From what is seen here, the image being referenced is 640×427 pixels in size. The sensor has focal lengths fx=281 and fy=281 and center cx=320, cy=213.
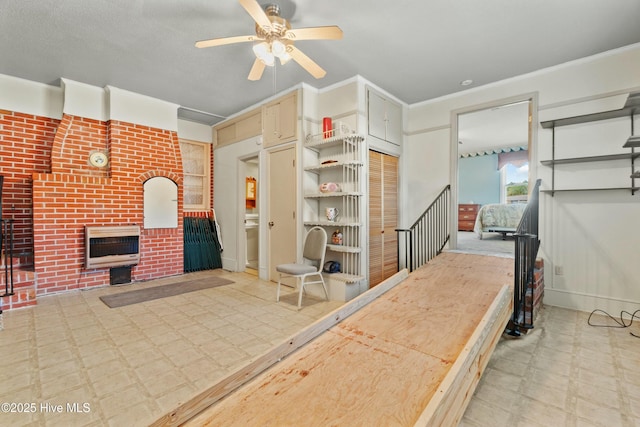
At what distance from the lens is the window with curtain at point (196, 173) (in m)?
5.42

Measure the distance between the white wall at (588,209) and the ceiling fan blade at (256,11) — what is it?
10.5 ft

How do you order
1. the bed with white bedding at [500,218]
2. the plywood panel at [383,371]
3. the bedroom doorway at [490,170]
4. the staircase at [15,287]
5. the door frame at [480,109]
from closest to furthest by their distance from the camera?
the plywood panel at [383,371]
the staircase at [15,287]
the door frame at [480,109]
the bed with white bedding at [500,218]
the bedroom doorway at [490,170]

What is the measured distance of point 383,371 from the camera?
1.26 metres

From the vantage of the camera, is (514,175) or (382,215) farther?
(514,175)

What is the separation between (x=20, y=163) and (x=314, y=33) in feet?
14.4

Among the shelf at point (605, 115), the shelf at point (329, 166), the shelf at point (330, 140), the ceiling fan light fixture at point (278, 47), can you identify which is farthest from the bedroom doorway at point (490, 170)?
the ceiling fan light fixture at point (278, 47)

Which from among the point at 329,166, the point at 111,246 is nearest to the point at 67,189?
the point at 111,246

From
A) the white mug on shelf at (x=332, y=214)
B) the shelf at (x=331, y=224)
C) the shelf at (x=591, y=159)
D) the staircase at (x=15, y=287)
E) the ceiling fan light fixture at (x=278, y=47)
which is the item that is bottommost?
the staircase at (x=15, y=287)

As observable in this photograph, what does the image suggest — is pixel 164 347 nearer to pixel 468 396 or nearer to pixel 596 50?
pixel 468 396

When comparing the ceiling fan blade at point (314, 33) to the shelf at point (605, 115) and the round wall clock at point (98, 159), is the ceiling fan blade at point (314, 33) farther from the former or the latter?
the round wall clock at point (98, 159)

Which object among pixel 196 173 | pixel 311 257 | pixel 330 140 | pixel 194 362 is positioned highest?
pixel 330 140

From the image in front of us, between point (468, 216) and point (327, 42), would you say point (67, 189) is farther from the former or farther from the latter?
point (468, 216)

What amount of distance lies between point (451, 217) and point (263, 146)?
309 centimetres

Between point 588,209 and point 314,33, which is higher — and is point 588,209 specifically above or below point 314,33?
below
